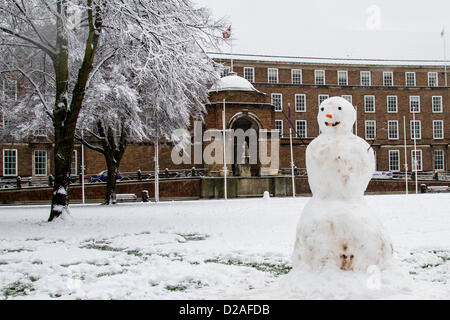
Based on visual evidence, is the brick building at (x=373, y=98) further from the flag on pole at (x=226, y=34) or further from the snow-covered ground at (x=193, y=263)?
the snow-covered ground at (x=193, y=263)

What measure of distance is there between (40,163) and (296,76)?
32469mm

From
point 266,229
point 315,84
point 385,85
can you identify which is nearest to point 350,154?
point 266,229

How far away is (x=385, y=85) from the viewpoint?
2298 inches

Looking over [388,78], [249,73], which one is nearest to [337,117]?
[249,73]

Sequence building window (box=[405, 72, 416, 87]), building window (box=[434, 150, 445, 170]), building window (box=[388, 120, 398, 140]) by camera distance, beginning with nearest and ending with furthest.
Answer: building window (box=[434, 150, 445, 170])
building window (box=[388, 120, 398, 140])
building window (box=[405, 72, 416, 87])

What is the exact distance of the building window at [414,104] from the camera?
57.4 meters

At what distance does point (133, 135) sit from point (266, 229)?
1447 cm

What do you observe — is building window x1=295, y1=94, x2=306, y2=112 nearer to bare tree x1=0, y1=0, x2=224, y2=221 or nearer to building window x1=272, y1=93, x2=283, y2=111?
building window x1=272, y1=93, x2=283, y2=111

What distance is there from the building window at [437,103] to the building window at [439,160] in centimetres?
558

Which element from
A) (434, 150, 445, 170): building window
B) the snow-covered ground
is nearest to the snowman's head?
the snow-covered ground

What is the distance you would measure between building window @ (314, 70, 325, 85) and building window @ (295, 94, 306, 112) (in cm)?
361

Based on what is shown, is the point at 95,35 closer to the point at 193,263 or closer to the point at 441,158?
the point at 193,263

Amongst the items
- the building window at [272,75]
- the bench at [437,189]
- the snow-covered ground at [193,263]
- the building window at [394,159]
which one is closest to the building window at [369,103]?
the building window at [394,159]

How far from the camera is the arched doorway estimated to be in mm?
38969
